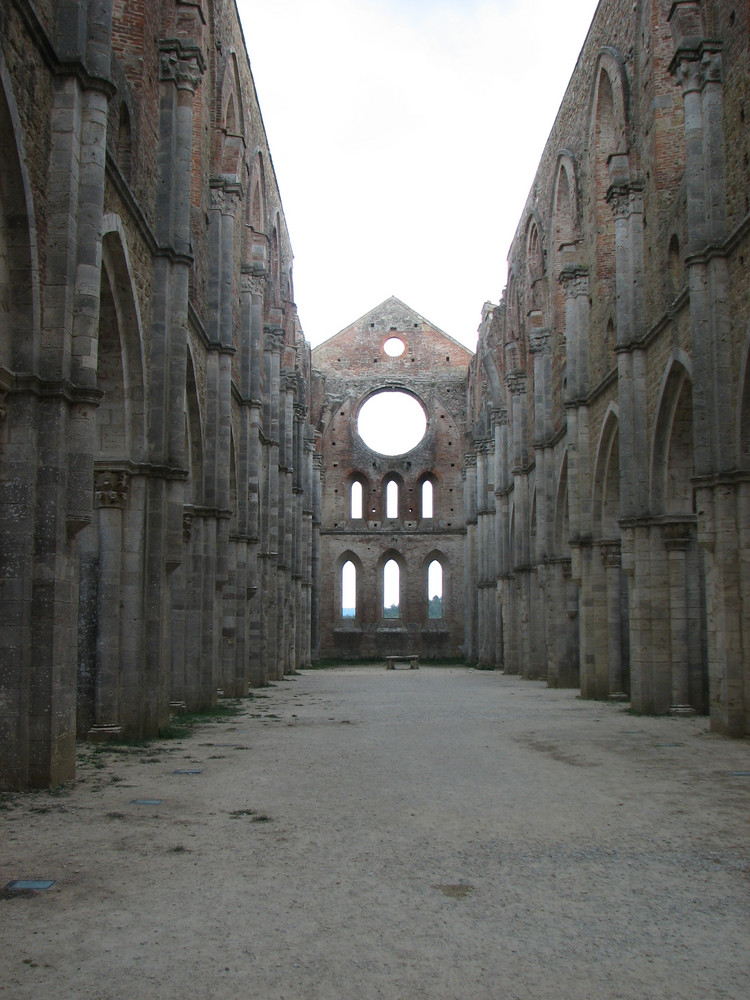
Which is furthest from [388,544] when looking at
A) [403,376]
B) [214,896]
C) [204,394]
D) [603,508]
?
[214,896]

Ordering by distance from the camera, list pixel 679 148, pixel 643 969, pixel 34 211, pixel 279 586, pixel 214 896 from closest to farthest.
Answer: pixel 643 969, pixel 214 896, pixel 34 211, pixel 679 148, pixel 279 586

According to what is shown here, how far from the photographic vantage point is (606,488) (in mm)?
20328

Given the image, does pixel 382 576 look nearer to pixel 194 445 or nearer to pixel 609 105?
pixel 609 105

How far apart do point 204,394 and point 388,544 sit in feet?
90.3

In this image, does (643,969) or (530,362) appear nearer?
(643,969)

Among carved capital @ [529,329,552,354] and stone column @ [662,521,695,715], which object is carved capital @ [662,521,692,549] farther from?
carved capital @ [529,329,552,354]

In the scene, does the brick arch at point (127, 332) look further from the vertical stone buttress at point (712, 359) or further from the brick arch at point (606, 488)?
the brick arch at point (606, 488)

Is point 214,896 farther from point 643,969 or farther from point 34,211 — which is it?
point 34,211

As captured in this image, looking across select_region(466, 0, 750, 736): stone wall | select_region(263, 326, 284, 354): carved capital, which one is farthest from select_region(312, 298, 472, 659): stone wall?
select_region(263, 326, 284, 354): carved capital

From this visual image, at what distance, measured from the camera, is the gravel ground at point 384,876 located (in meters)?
4.09

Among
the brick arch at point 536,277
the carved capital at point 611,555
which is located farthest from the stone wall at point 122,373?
the brick arch at point 536,277

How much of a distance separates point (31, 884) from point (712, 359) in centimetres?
1044

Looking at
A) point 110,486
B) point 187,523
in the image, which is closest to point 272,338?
point 187,523

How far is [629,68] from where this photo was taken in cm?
1816
